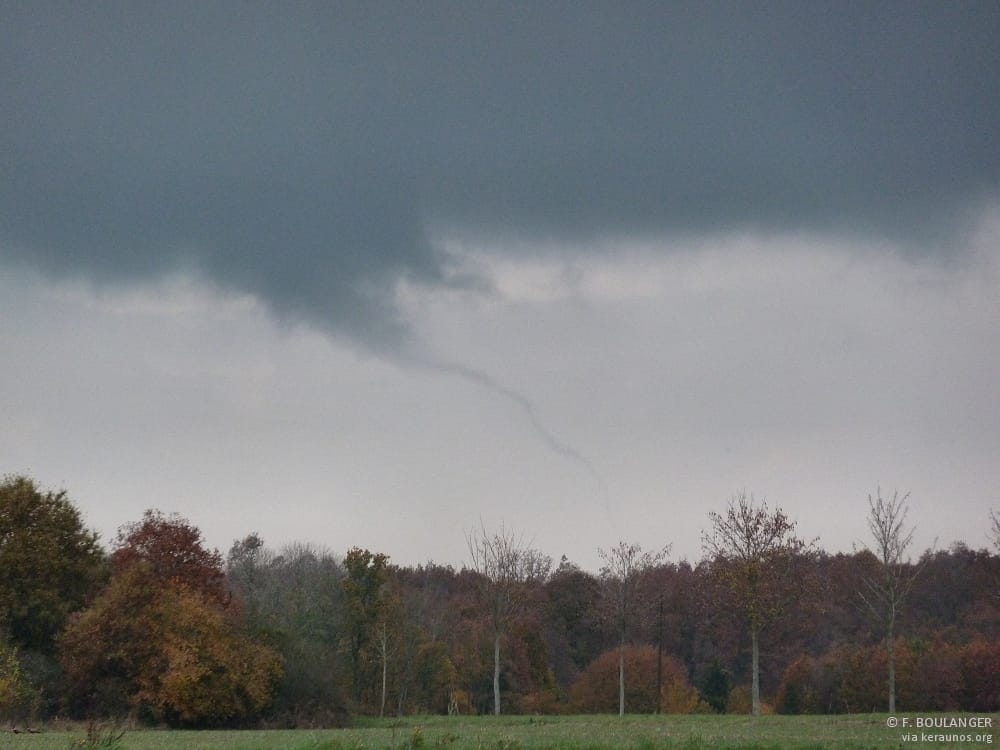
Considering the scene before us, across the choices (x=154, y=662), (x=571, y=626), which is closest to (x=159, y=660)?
(x=154, y=662)

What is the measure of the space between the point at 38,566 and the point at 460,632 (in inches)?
1972

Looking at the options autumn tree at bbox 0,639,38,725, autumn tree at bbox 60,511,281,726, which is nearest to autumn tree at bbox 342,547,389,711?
autumn tree at bbox 60,511,281,726

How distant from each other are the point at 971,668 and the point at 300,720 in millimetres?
46478

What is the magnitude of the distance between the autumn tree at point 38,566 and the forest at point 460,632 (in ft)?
0.35

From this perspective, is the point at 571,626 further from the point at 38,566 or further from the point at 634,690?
the point at 38,566

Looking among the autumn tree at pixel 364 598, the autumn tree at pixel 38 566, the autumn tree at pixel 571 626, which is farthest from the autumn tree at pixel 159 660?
the autumn tree at pixel 571 626

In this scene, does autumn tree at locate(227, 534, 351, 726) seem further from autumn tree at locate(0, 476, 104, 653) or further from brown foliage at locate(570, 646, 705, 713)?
brown foliage at locate(570, 646, 705, 713)

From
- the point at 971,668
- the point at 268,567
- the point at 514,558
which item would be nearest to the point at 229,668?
the point at 514,558

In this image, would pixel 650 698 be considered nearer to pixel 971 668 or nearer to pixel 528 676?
pixel 528 676

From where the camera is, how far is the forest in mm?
46344

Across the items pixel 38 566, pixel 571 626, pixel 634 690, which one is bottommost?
pixel 634 690

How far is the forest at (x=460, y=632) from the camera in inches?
1825

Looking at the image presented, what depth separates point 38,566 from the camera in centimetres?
5009

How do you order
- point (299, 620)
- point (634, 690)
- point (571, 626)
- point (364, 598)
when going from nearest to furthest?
1. point (364, 598)
2. point (299, 620)
3. point (634, 690)
4. point (571, 626)
